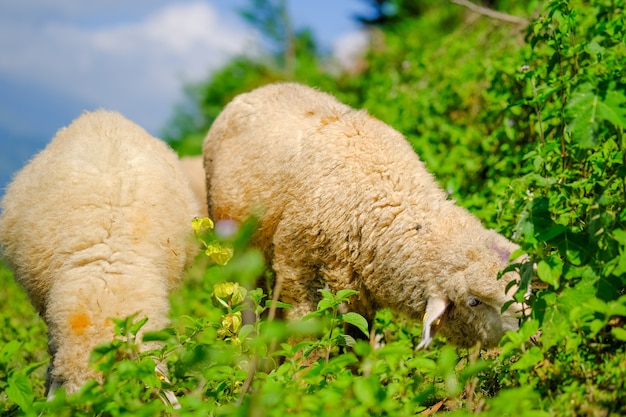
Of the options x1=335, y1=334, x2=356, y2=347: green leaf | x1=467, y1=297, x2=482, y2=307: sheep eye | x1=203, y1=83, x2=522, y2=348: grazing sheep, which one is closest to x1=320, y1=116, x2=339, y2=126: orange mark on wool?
x1=203, y1=83, x2=522, y2=348: grazing sheep

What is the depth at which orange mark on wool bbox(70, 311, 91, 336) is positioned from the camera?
3.67 meters

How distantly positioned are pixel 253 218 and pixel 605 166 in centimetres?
262

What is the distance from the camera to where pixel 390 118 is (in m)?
7.90

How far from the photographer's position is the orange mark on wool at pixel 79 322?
145 inches

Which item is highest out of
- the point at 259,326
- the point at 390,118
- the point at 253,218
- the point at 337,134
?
the point at 253,218

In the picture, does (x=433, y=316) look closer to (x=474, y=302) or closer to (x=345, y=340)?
(x=474, y=302)

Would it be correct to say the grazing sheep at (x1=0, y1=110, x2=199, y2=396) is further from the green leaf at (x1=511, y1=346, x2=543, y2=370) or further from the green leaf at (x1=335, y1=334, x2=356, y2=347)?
the green leaf at (x1=511, y1=346, x2=543, y2=370)

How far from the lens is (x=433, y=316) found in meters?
3.88

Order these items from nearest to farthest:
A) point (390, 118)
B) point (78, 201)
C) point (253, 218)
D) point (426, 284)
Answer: point (253, 218) < point (426, 284) < point (78, 201) < point (390, 118)

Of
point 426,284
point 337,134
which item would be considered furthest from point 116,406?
point 337,134

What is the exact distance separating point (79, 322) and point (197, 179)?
3.77 metres

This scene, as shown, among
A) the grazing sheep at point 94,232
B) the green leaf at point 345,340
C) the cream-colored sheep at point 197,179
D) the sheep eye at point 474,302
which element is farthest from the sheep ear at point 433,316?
the cream-colored sheep at point 197,179

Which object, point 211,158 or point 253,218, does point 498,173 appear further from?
point 253,218

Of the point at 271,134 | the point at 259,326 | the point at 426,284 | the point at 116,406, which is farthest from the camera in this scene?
the point at 271,134
